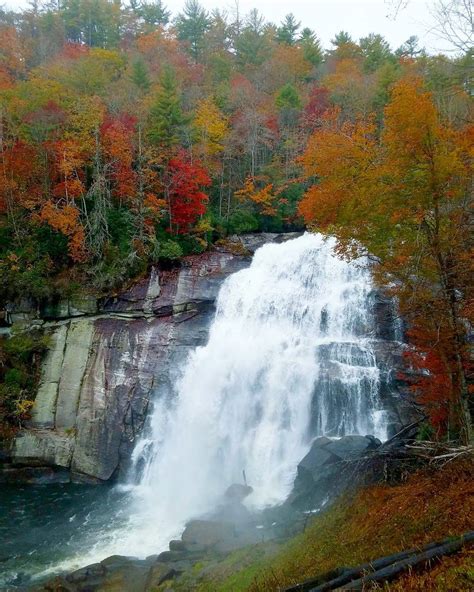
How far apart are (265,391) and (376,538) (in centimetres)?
1025

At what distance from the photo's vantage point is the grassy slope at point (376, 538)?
17.0 ft

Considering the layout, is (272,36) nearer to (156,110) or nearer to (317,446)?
(156,110)

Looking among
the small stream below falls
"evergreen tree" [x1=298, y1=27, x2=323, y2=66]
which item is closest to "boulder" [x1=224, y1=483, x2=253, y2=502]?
the small stream below falls

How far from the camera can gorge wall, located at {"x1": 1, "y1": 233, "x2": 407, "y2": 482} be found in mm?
18344

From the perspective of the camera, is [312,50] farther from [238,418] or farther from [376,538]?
[376,538]

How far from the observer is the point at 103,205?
2145 centimetres

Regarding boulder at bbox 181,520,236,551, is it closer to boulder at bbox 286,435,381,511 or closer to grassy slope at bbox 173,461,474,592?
grassy slope at bbox 173,461,474,592

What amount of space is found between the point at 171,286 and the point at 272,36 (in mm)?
37435

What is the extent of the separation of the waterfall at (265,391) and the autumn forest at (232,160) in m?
2.16

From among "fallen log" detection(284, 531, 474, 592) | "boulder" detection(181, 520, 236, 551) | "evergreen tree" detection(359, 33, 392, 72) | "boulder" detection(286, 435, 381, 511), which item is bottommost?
A: "boulder" detection(181, 520, 236, 551)

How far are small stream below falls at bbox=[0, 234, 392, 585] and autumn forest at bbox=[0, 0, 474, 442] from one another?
237 cm

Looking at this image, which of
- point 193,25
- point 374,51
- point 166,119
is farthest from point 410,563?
point 193,25

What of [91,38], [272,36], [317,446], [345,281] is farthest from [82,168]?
[272,36]

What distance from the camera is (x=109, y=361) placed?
19625mm
